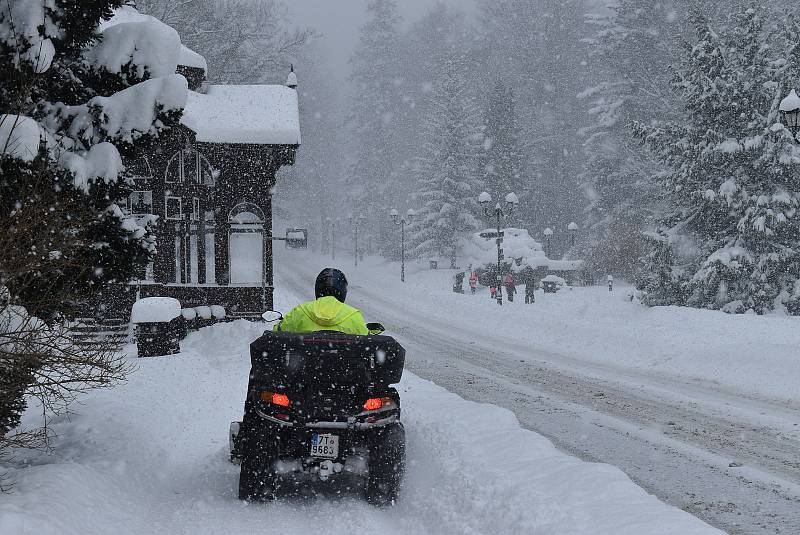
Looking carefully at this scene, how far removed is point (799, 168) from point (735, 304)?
4.64m

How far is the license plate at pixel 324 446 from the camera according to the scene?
569 cm

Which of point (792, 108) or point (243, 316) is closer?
point (792, 108)

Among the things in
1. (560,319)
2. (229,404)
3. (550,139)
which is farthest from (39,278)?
(550,139)

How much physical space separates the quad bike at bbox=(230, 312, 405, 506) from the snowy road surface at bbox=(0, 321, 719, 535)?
402mm

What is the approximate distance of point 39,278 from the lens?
18.4 ft

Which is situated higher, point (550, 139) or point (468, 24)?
point (468, 24)

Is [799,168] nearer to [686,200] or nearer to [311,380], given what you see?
[686,200]

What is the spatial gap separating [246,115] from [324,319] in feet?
50.1

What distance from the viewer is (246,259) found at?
61.8 metres

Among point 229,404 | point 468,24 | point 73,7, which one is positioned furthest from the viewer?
point 468,24

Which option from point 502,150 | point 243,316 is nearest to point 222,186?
point 243,316

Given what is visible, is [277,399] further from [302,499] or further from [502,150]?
[502,150]

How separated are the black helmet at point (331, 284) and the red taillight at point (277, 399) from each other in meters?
1.04

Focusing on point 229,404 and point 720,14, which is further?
point 720,14
